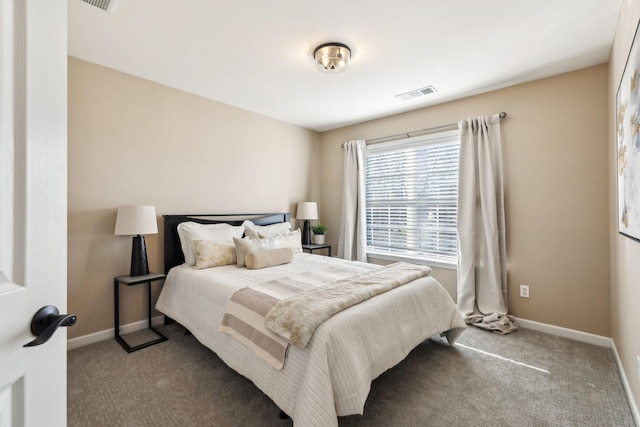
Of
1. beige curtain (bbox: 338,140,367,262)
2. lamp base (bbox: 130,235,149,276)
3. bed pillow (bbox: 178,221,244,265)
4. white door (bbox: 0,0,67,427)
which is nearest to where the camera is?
white door (bbox: 0,0,67,427)

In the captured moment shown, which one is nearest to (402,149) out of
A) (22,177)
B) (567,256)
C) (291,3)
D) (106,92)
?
(567,256)

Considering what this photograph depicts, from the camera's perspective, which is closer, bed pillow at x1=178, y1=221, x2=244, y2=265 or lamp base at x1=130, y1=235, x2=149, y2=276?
lamp base at x1=130, y1=235, x2=149, y2=276

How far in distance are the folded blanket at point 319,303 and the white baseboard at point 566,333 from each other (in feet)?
4.99

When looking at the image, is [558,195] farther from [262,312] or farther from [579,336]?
[262,312]

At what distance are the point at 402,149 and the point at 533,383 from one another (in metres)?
2.86

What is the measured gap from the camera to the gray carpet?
68.1 inches

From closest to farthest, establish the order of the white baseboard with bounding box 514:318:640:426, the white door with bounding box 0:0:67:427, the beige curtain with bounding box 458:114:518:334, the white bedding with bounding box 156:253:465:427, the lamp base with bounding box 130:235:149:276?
the white door with bounding box 0:0:67:427
the white bedding with bounding box 156:253:465:427
the white baseboard with bounding box 514:318:640:426
the lamp base with bounding box 130:235:149:276
the beige curtain with bounding box 458:114:518:334

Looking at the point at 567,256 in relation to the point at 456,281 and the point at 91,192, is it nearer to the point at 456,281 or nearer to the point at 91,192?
the point at 456,281

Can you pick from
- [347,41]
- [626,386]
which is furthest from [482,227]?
[347,41]

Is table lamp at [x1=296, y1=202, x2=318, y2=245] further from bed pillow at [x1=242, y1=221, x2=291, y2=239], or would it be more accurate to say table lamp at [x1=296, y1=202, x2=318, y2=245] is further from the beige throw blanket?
the beige throw blanket

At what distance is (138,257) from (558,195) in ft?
13.2

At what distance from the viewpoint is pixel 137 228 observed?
2.59m

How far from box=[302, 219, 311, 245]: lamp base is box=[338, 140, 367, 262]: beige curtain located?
0.53m

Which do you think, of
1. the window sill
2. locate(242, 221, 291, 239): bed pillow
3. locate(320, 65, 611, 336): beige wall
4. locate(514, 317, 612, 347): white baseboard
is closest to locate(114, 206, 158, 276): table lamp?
locate(242, 221, 291, 239): bed pillow
